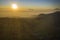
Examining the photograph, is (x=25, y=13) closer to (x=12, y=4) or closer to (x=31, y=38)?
(x=12, y=4)

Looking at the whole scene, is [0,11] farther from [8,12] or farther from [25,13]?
[25,13]

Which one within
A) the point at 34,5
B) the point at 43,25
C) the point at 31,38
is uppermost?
the point at 34,5

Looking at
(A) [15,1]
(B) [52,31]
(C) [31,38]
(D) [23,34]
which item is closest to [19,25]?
(D) [23,34]

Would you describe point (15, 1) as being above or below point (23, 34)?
above

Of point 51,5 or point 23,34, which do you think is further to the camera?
point 51,5

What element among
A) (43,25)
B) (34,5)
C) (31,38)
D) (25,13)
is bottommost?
(31,38)

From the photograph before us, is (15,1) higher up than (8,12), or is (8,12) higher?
(15,1)
